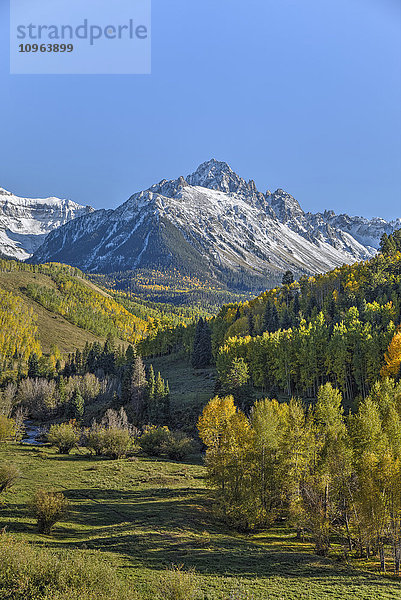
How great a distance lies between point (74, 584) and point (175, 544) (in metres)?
16.1

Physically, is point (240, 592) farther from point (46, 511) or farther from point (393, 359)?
point (393, 359)

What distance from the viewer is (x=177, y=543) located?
31.6m

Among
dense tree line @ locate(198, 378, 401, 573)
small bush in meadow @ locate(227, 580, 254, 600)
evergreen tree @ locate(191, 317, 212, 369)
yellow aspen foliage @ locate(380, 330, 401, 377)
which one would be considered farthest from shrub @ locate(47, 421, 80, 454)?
evergreen tree @ locate(191, 317, 212, 369)

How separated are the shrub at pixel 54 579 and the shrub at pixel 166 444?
165ft

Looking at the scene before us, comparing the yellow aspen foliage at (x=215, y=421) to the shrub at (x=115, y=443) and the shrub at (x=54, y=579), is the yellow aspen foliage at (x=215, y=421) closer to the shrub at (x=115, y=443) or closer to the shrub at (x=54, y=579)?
the shrub at (x=115, y=443)

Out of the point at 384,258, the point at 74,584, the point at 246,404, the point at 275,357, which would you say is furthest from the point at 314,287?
the point at 74,584

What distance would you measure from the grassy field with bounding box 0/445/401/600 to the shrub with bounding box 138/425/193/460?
1632cm

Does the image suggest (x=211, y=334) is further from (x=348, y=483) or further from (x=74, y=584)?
(x=74, y=584)

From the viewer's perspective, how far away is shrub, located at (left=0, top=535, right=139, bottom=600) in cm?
1706

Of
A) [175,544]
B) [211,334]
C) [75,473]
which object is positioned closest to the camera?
[175,544]

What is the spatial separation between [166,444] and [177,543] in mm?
37773

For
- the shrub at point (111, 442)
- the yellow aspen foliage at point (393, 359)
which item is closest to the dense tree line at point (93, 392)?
the shrub at point (111, 442)

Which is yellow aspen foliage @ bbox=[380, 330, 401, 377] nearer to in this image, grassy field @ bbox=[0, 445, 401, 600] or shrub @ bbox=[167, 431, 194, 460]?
shrub @ bbox=[167, 431, 194, 460]

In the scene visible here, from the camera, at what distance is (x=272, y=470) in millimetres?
39156
